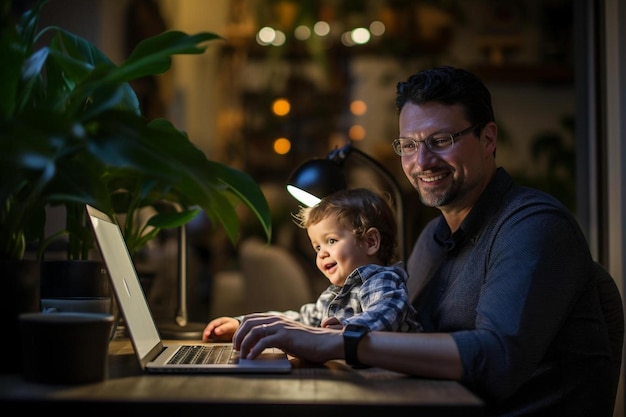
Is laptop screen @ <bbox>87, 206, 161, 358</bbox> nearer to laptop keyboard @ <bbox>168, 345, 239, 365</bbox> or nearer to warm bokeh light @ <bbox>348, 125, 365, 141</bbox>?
laptop keyboard @ <bbox>168, 345, 239, 365</bbox>

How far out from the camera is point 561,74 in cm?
550

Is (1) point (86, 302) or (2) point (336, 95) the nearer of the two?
(1) point (86, 302)

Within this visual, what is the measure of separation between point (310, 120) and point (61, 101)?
483 centimetres

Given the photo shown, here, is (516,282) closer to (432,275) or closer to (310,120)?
(432,275)

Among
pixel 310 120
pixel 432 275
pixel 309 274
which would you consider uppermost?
pixel 310 120

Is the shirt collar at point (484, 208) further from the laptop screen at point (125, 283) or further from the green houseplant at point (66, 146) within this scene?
the laptop screen at point (125, 283)

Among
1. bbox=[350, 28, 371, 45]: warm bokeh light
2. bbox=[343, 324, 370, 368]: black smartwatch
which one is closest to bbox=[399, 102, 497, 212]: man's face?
bbox=[343, 324, 370, 368]: black smartwatch

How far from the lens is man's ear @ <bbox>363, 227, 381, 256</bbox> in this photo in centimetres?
172

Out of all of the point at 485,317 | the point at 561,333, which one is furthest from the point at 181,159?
the point at 561,333

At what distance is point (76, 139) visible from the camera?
103cm

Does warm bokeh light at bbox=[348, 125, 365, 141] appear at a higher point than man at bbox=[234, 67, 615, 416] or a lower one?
higher

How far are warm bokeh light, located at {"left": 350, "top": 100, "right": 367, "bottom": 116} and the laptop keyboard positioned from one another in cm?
479

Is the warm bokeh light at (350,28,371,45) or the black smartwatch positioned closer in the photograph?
the black smartwatch

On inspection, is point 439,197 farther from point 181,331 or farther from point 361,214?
point 181,331
